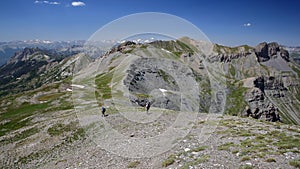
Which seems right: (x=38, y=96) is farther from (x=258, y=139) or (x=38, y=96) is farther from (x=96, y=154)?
(x=258, y=139)

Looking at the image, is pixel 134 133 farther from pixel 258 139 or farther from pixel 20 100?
pixel 20 100

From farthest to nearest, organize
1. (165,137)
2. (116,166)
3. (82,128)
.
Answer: (82,128) → (165,137) → (116,166)

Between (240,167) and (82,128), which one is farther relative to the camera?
(82,128)

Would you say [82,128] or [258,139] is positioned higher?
[258,139]

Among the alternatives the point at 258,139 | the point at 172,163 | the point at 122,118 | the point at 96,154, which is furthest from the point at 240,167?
the point at 122,118

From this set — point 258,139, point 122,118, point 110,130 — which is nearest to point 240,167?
point 258,139

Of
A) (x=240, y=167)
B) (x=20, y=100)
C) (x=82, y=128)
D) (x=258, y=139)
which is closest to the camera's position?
(x=240, y=167)

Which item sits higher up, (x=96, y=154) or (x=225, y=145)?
(x=225, y=145)

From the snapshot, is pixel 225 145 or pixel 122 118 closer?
pixel 225 145

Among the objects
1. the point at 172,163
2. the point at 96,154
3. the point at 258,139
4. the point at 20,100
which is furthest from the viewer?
the point at 20,100
